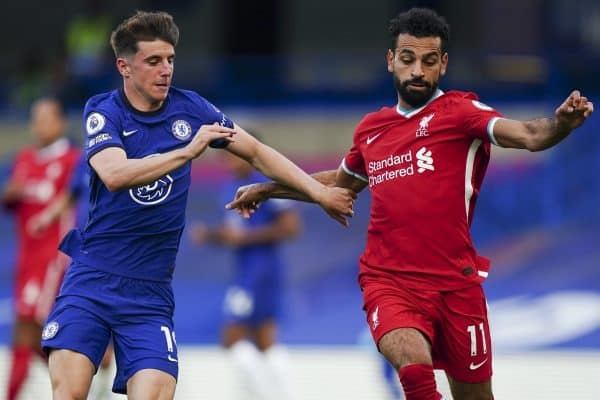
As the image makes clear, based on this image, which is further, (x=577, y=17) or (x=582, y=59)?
(x=577, y=17)

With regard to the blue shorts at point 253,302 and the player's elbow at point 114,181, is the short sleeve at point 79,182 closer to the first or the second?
the blue shorts at point 253,302

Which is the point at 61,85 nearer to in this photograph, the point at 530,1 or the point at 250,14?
the point at 250,14

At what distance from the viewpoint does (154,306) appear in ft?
24.6

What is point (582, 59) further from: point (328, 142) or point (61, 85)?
point (61, 85)

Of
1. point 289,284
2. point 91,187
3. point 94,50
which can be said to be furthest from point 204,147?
point 94,50

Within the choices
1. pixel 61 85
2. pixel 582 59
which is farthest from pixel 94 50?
pixel 582 59

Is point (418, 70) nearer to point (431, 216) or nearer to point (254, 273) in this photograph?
point (431, 216)

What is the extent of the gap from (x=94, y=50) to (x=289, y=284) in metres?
7.88

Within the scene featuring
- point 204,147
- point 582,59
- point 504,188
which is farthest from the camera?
point 582,59

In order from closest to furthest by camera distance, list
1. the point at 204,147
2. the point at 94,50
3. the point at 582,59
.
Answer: the point at 204,147, the point at 582,59, the point at 94,50

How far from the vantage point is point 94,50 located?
76.0 ft

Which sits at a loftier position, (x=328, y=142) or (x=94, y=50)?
(x=94, y=50)

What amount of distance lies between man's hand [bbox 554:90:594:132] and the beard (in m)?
0.99

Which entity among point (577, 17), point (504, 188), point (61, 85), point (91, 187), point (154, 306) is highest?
point (577, 17)
